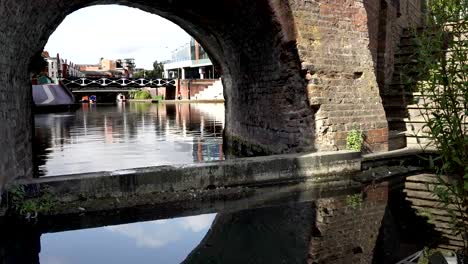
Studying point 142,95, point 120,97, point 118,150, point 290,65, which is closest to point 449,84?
point 290,65

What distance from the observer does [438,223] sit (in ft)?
16.7

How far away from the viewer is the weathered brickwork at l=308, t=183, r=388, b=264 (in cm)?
418

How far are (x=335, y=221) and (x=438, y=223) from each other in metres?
1.13


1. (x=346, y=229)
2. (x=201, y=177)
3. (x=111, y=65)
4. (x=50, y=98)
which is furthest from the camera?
(x=111, y=65)

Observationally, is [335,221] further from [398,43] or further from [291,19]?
[398,43]

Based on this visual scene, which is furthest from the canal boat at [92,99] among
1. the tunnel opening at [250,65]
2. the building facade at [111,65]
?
the tunnel opening at [250,65]

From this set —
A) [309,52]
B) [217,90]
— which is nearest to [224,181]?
[309,52]

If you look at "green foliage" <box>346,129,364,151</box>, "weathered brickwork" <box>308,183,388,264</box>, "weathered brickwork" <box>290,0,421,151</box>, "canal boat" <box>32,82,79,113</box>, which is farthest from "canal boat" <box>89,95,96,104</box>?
"weathered brickwork" <box>308,183,388,264</box>

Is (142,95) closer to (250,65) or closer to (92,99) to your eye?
(92,99)

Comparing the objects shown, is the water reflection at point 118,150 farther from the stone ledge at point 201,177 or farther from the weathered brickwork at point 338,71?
the weathered brickwork at point 338,71

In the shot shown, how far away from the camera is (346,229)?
4.96 metres

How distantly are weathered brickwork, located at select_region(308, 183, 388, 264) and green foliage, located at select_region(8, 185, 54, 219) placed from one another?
10.6ft

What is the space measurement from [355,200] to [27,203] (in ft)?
13.8

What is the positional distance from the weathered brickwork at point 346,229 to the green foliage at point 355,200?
13 millimetres
